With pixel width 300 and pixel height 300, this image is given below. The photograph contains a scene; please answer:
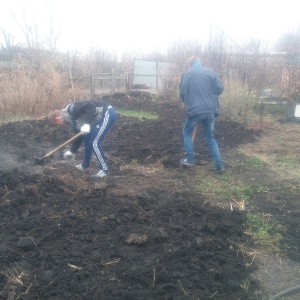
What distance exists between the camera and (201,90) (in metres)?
6.12

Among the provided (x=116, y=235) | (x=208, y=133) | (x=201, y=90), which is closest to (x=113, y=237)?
(x=116, y=235)

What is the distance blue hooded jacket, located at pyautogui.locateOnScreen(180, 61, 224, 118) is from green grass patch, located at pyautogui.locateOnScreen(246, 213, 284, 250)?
2111 mm

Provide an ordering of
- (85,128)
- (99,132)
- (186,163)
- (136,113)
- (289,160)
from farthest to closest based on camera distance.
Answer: (136,113) → (289,160) → (186,163) → (99,132) → (85,128)

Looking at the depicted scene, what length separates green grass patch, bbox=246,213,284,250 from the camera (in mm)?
3961

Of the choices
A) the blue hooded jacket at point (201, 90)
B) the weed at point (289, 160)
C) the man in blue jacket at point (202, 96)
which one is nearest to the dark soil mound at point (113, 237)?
the man in blue jacket at point (202, 96)

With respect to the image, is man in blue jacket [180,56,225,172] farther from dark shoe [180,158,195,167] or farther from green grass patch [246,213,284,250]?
green grass patch [246,213,284,250]

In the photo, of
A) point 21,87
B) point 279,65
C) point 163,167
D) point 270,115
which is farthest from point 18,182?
point 279,65

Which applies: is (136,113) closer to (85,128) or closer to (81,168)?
(81,168)

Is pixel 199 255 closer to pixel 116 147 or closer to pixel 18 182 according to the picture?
pixel 18 182

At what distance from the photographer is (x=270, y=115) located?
13.3m

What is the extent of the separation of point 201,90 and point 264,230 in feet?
8.74

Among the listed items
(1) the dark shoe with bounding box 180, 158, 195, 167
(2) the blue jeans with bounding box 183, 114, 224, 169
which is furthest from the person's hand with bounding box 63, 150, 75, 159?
(2) the blue jeans with bounding box 183, 114, 224, 169

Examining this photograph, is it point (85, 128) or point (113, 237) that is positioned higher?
point (85, 128)

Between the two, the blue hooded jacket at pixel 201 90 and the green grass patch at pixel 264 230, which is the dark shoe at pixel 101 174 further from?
the green grass patch at pixel 264 230
